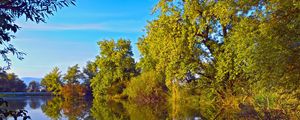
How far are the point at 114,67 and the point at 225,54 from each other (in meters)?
34.8

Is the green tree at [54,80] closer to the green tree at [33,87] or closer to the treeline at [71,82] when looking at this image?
the treeline at [71,82]

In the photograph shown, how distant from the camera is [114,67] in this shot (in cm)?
5316

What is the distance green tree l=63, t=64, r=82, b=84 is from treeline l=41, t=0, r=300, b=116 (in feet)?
92.4

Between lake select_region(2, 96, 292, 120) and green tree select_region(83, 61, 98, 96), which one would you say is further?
green tree select_region(83, 61, 98, 96)

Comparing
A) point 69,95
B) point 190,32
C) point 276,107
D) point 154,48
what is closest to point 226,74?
point 190,32

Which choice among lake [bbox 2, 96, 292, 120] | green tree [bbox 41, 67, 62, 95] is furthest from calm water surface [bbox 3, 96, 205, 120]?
green tree [bbox 41, 67, 62, 95]

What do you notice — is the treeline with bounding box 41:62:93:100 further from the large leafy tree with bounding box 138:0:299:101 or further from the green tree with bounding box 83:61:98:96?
the large leafy tree with bounding box 138:0:299:101

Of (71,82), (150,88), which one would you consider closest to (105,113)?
(150,88)

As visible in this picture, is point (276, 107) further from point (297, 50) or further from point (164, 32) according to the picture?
point (164, 32)

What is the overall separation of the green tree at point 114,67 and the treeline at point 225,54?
9.99 meters

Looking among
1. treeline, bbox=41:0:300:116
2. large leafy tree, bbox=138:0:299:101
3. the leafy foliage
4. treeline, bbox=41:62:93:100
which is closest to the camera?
treeline, bbox=41:0:300:116

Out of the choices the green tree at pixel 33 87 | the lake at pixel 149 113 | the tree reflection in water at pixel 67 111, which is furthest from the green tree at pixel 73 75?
the lake at pixel 149 113

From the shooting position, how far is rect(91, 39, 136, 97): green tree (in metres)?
51.6

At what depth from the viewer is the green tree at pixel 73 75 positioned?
67750 mm
